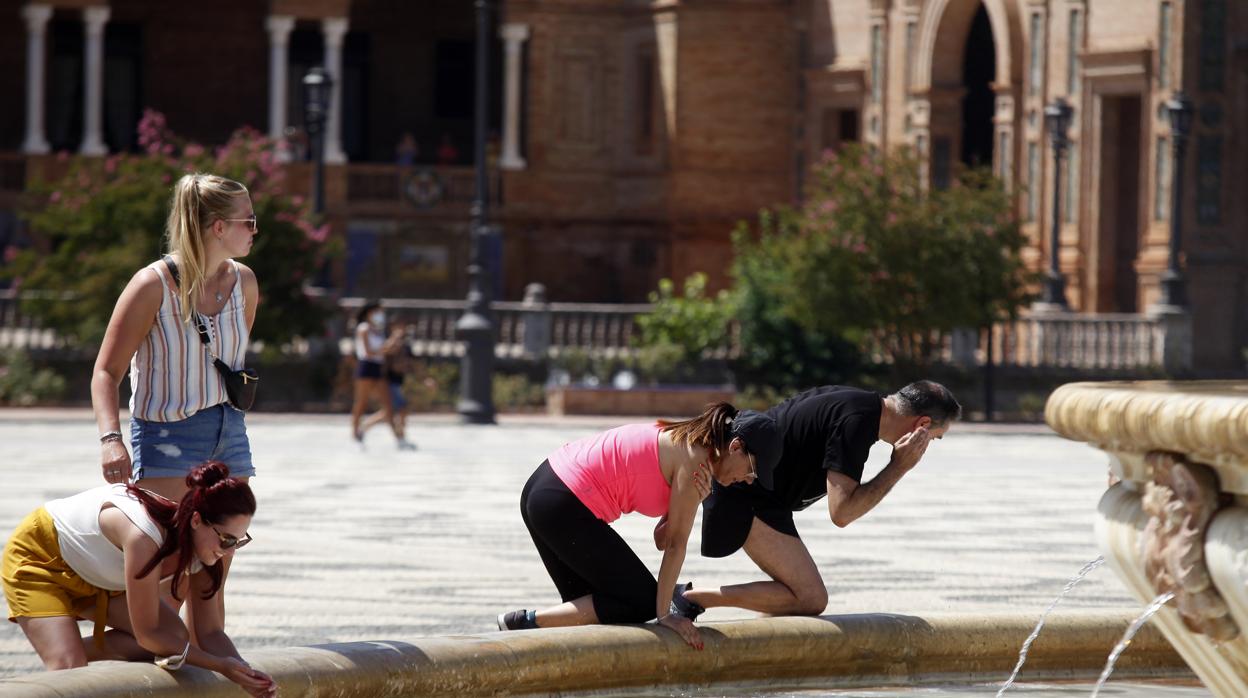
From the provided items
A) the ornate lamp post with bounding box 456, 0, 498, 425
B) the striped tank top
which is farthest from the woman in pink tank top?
the ornate lamp post with bounding box 456, 0, 498, 425

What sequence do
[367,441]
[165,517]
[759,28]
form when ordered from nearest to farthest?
[165,517]
[367,441]
[759,28]

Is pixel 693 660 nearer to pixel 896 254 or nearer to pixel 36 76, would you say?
pixel 896 254

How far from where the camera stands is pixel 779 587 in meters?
7.89

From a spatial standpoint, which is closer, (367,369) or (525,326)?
(367,369)

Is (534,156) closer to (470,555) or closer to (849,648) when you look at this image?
(470,555)

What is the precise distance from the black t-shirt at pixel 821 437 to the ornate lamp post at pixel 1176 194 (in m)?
21.8

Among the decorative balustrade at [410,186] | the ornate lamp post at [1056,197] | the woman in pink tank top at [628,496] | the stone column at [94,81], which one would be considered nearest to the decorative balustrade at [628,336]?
the ornate lamp post at [1056,197]

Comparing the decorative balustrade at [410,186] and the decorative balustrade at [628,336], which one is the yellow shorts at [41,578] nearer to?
the decorative balustrade at [628,336]

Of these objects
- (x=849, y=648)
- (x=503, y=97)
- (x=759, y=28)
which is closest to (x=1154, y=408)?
(x=849, y=648)

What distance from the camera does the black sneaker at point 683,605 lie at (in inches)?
304

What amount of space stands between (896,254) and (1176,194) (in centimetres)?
430

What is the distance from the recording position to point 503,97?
4209 centimetres

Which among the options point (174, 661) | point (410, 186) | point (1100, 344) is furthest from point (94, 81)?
point (174, 661)

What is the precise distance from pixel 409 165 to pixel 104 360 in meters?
32.8
